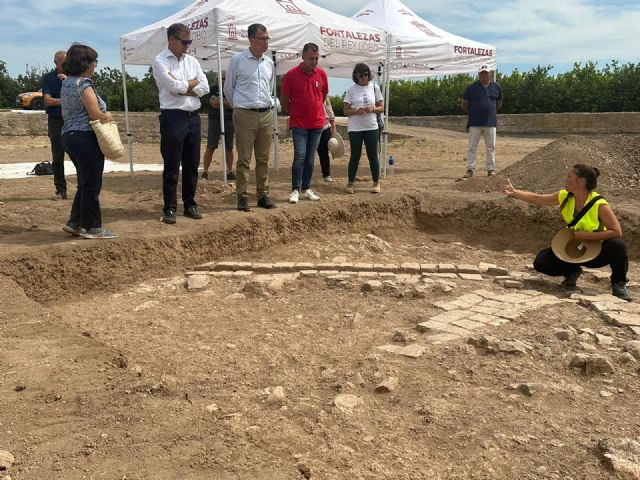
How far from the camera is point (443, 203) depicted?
782 cm

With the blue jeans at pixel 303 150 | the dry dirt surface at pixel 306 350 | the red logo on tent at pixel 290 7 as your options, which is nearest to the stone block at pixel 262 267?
the dry dirt surface at pixel 306 350

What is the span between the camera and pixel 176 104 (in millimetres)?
5871

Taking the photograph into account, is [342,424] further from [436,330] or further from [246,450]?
[436,330]

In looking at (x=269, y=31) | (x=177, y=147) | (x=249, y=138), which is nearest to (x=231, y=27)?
(x=269, y=31)

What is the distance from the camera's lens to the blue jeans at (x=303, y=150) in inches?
274

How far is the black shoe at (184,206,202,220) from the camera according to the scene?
252 inches

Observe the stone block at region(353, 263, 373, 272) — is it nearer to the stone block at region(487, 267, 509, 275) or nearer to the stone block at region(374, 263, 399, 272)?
the stone block at region(374, 263, 399, 272)

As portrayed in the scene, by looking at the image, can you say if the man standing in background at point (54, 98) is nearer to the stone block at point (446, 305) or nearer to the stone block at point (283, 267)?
the stone block at point (283, 267)

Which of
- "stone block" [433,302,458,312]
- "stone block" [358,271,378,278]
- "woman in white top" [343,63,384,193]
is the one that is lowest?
"stone block" [433,302,458,312]

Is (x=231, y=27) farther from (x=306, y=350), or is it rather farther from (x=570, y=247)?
(x=306, y=350)

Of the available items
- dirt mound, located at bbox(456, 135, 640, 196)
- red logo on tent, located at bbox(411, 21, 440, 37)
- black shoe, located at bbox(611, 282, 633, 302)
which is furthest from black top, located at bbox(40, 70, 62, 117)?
red logo on tent, located at bbox(411, 21, 440, 37)

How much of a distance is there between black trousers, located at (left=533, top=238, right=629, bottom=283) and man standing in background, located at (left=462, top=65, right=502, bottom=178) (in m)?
4.60

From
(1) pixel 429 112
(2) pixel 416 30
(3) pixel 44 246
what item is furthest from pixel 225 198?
(1) pixel 429 112

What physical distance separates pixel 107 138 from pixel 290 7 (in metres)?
5.07
